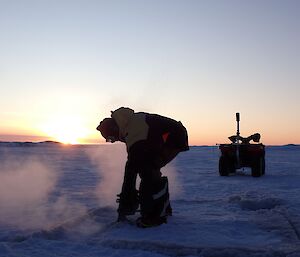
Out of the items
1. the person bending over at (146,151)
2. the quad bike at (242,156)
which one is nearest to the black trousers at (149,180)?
the person bending over at (146,151)

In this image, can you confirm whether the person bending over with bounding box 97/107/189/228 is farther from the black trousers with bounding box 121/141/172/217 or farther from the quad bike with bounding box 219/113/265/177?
the quad bike with bounding box 219/113/265/177

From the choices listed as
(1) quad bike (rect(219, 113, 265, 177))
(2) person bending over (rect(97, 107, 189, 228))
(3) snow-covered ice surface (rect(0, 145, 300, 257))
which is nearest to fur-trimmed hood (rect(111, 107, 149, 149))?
(2) person bending over (rect(97, 107, 189, 228))

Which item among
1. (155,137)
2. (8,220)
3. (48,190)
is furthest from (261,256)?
(48,190)

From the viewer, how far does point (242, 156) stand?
1361 centimetres

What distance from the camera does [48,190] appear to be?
9.31 metres

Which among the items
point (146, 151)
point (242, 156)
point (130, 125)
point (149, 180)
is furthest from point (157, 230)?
point (242, 156)

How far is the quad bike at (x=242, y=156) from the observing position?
13.2 metres

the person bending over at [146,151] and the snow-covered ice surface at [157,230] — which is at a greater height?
the person bending over at [146,151]

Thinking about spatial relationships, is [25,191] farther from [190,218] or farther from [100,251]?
[100,251]

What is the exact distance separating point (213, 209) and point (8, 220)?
8.86 feet

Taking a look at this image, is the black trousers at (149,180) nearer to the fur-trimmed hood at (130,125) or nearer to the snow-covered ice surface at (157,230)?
the fur-trimmed hood at (130,125)

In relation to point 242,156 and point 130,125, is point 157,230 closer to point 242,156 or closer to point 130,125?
point 130,125

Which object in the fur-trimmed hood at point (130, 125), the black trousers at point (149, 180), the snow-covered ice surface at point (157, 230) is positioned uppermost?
the fur-trimmed hood at point (130, 125)

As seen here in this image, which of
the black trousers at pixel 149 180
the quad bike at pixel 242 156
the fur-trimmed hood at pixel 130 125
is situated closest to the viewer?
the black trousers at pixel 149 180
